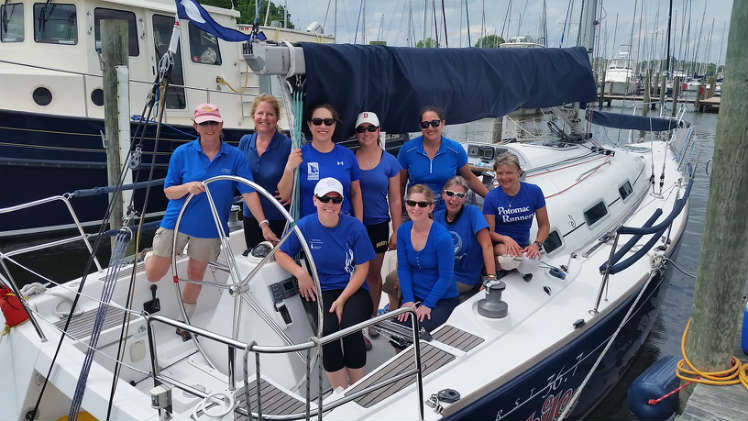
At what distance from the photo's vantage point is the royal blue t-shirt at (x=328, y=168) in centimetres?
346

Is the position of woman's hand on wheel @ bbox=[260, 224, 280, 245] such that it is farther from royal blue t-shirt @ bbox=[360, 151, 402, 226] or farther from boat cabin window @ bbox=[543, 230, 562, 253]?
boat cabin window @ bbox=[543, 230, 562, 253]

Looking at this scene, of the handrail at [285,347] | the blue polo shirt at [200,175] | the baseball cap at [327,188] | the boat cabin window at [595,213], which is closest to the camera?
the handrail at [285,347]

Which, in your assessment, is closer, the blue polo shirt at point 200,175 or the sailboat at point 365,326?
the sailboat at point 365,326

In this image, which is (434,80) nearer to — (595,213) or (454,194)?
(454,194)

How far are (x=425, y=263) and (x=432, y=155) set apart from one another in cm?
92

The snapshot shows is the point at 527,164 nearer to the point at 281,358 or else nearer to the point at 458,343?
the point at 458,343

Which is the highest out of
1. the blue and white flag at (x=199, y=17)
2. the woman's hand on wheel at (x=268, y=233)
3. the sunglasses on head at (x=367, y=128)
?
the blue and white flag at (x=199, y=17)

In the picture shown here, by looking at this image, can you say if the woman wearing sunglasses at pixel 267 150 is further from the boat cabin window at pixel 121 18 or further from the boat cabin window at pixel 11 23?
the boat cabin window at pixel 11 23

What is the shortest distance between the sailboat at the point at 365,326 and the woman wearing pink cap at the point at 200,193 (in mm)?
246

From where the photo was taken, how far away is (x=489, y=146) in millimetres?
6281

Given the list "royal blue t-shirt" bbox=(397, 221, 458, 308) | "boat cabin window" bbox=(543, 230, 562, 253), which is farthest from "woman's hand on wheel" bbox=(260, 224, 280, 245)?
"boat cabin window" bbox=(543, 230, 562, 253)

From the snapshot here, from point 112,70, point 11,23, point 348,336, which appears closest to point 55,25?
point 11,23

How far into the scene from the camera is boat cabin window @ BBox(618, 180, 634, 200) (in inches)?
245

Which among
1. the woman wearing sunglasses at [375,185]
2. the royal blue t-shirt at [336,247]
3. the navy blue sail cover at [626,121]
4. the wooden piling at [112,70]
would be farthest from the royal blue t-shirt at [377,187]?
the navy blue sail cover at [626,121]
